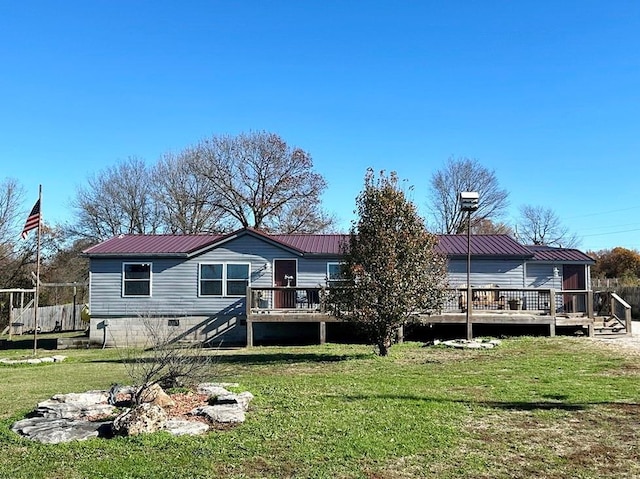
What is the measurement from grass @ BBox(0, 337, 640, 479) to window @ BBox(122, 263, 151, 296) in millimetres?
8331

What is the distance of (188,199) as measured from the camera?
3541 centimetres

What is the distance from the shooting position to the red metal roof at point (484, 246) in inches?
736

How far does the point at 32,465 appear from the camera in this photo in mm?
4777

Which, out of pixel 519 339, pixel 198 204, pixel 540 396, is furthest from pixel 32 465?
pixel 198 204

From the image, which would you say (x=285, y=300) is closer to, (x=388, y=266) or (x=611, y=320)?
(x=388, y=266)

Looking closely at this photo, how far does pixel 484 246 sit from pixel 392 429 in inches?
581

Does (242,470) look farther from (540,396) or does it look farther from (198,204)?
(198,204)

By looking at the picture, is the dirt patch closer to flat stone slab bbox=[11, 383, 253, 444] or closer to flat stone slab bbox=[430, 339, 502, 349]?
flat stone slab bbox=[11, 383, 253, 444]

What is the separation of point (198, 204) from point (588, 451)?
32317 millimetres

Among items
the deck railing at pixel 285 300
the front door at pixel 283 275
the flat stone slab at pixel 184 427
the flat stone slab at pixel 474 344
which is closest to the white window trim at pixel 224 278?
the deck railing at pixel 285 300

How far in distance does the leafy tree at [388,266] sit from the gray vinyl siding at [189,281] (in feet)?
22.7

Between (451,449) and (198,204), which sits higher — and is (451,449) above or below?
below

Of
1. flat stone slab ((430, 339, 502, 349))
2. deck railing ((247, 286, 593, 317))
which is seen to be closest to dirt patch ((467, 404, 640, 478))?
flat stone slab ((430, 339, 502, 349))

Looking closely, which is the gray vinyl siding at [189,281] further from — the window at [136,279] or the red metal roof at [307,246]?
the red metal roof at [307,246]
